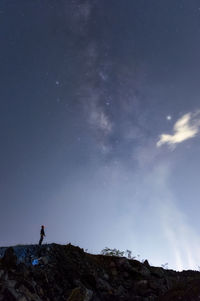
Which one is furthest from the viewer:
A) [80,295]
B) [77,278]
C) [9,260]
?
[77,278]

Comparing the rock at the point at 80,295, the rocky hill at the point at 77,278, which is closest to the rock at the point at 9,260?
the rocky hill at the point at 77,278

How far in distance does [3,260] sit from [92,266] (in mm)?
8526

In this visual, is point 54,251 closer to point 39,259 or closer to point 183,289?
point 39,259

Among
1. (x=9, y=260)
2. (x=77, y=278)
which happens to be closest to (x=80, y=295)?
(x=77, y=278)

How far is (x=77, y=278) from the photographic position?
18281 millimetres

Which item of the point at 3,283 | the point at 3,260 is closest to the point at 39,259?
the point at 3,260

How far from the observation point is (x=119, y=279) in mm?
20609

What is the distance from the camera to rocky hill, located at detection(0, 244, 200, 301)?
47.0ft

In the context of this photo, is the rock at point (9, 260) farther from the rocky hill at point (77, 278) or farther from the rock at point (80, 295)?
the rock at point (80, 295)

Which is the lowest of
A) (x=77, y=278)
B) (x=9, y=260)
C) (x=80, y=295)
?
(x=80, y=295)

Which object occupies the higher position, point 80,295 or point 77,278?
point 77,278

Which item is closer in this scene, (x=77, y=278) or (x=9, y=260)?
(x=9, y=260)

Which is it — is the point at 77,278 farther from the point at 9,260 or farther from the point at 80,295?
the point at 9,260

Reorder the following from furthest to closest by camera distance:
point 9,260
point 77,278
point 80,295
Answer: point 77,278 → point 80,295 → point 9,260
